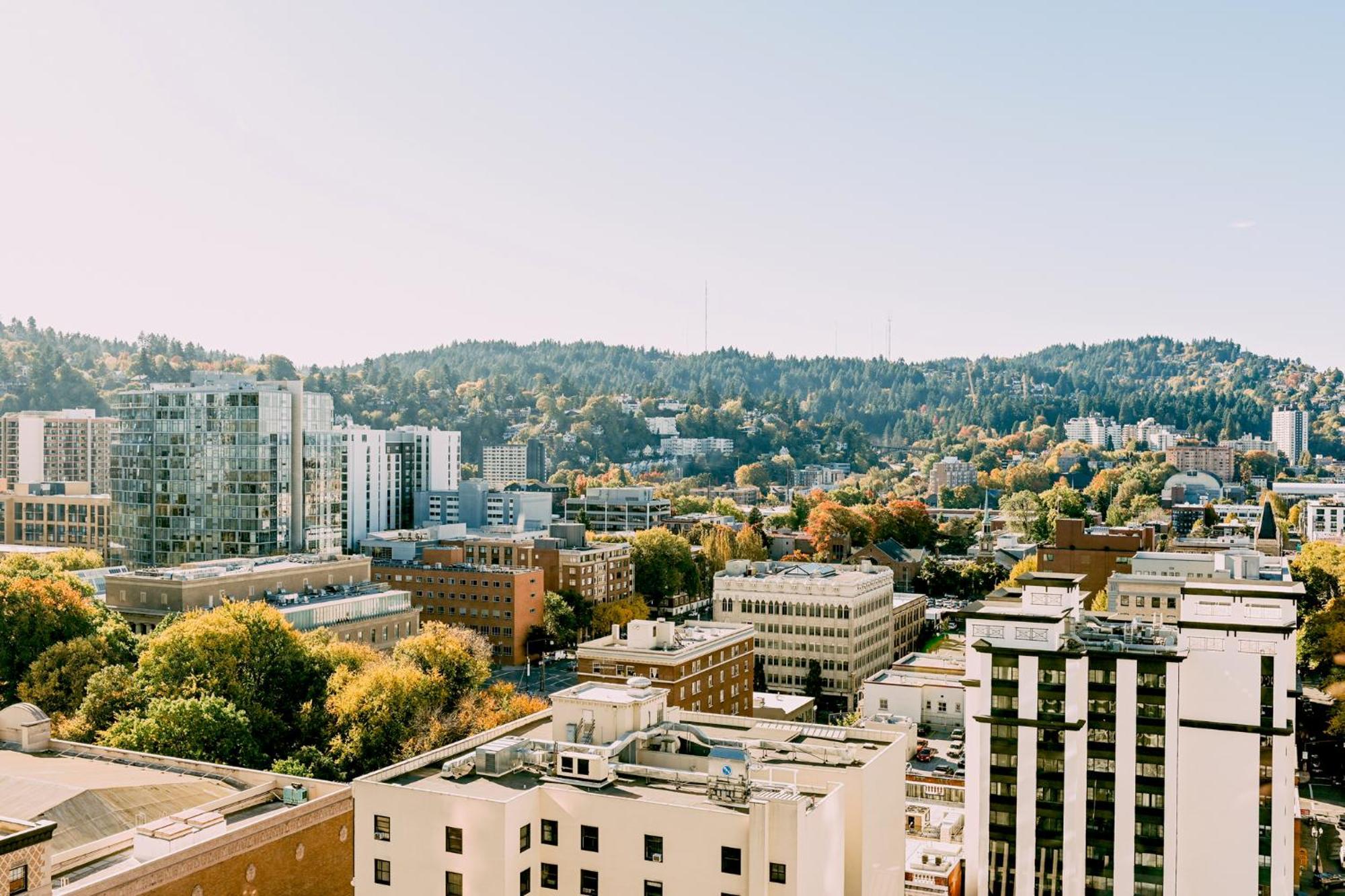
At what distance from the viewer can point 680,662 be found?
41688mm

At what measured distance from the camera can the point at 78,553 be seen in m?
65.6

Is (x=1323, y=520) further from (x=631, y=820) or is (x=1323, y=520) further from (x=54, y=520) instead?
(x=631, y=820)

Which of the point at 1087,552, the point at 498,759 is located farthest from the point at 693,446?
the point at 498,759

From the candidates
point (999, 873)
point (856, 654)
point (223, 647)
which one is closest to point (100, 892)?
point (999, 873)

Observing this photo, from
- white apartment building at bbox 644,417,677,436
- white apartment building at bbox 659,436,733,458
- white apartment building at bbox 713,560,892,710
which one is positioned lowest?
white apartment building at bbox 713,560,892,710

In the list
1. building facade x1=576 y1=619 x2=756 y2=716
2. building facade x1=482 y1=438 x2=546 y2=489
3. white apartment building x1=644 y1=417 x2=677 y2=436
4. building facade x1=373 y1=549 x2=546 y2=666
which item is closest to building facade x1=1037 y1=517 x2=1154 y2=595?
building facade x1=576 y1=619 x2=756 y2=716

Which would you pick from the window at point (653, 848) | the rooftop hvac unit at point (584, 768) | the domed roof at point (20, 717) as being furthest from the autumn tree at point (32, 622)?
the window at point (653, 848)

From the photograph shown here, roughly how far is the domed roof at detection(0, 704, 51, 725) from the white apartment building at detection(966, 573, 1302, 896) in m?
21.3

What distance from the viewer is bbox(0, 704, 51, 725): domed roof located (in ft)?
94.6

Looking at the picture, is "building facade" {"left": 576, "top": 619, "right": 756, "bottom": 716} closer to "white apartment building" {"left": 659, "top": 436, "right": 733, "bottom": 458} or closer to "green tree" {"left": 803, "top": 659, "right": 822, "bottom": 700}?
"green tree" {"left": 803, "top": 659, "right": 822, "bottom": 700}

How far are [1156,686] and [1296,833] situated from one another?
10.4 meters

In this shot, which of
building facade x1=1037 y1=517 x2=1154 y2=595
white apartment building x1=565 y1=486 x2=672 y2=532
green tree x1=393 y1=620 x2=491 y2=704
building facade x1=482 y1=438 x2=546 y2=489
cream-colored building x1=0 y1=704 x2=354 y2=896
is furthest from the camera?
building facade x1=482 y1=438 x2=546 y2=489

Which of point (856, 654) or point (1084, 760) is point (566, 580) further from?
point (1084, 760)

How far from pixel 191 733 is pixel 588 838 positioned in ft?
61.6
